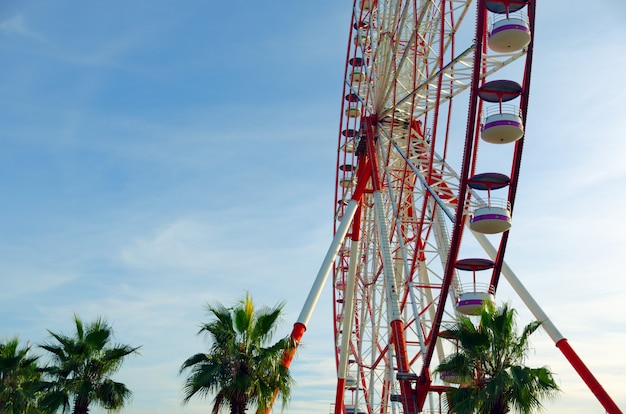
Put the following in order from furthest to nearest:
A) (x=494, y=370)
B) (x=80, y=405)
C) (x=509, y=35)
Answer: (x=509, y=35) < (x=80, y=405) < (x=494, y=370)

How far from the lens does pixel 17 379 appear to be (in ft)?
63.4

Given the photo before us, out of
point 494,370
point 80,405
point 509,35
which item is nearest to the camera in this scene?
point 494,370

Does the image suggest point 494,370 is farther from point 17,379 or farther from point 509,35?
point 17,379

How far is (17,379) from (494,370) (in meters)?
13.3

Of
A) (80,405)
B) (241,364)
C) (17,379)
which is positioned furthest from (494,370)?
(17,379)

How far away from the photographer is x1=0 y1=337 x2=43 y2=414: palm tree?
58.5 feet

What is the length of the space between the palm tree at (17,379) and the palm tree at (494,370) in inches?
424

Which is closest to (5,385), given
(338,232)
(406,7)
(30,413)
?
(30,413)

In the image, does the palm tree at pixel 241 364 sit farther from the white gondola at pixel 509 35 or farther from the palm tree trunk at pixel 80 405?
the white gondola at pixel 509 35

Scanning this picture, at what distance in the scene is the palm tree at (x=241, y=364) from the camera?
13719 millimetres

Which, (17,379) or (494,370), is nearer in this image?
(494,370)

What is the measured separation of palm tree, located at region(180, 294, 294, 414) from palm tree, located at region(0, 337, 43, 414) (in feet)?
20.2

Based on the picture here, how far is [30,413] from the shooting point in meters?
17.9

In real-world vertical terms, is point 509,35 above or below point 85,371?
above
